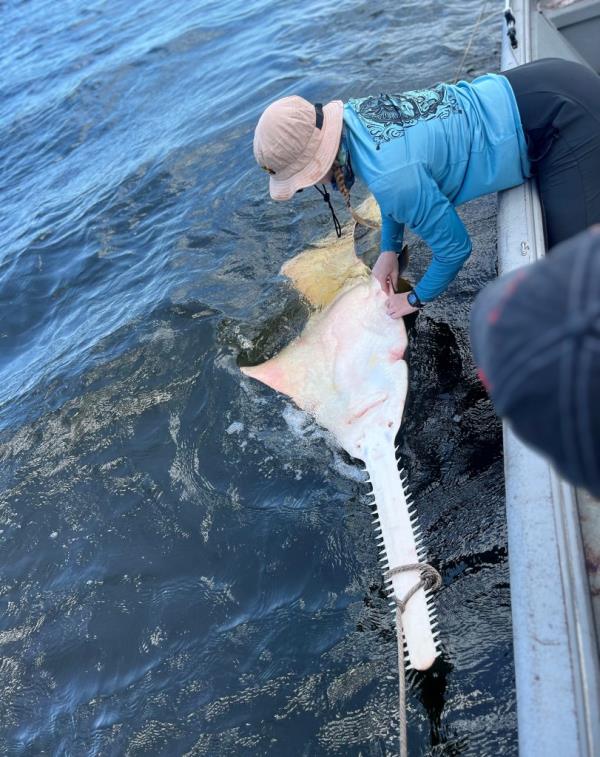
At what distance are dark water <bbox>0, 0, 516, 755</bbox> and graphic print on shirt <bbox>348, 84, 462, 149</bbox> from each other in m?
1.58

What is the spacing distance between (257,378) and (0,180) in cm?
719

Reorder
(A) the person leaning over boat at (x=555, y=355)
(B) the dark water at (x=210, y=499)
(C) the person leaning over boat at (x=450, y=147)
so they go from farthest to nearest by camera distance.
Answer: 1. (C) the person leaning over boat at (x=450, y=147)
2. (B) the dark water at (x=210, y=499)
3. (A) the person leaning over boat at (x=555, y=355)

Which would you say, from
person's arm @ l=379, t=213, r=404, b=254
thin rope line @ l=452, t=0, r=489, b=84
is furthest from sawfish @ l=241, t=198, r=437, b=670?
thin rope line @ l=452, t=0, r=489, b=84

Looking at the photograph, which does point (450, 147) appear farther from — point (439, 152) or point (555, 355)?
point (555, 355)

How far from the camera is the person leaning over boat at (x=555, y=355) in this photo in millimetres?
1108

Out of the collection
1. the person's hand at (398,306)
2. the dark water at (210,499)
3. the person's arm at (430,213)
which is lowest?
the dark water at (210,499)

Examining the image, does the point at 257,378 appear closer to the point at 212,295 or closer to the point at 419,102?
the point at 212,295

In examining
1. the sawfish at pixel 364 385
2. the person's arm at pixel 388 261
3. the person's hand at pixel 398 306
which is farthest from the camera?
the person's arm at pixel 388 261

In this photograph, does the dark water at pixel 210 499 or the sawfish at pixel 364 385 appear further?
the dark water at pixel 210 499

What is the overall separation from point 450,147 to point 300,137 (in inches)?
31.3

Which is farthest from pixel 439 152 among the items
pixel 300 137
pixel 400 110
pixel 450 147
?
pixel 300 137

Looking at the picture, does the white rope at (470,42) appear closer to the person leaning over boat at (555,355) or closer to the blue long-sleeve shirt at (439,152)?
the blue long-sleeve shirt at (439,152)

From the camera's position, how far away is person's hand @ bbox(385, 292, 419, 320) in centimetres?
397

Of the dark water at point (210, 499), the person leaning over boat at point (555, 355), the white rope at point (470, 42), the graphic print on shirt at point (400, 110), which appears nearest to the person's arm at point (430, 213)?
the graphic print on shirt at point (400, 110)
